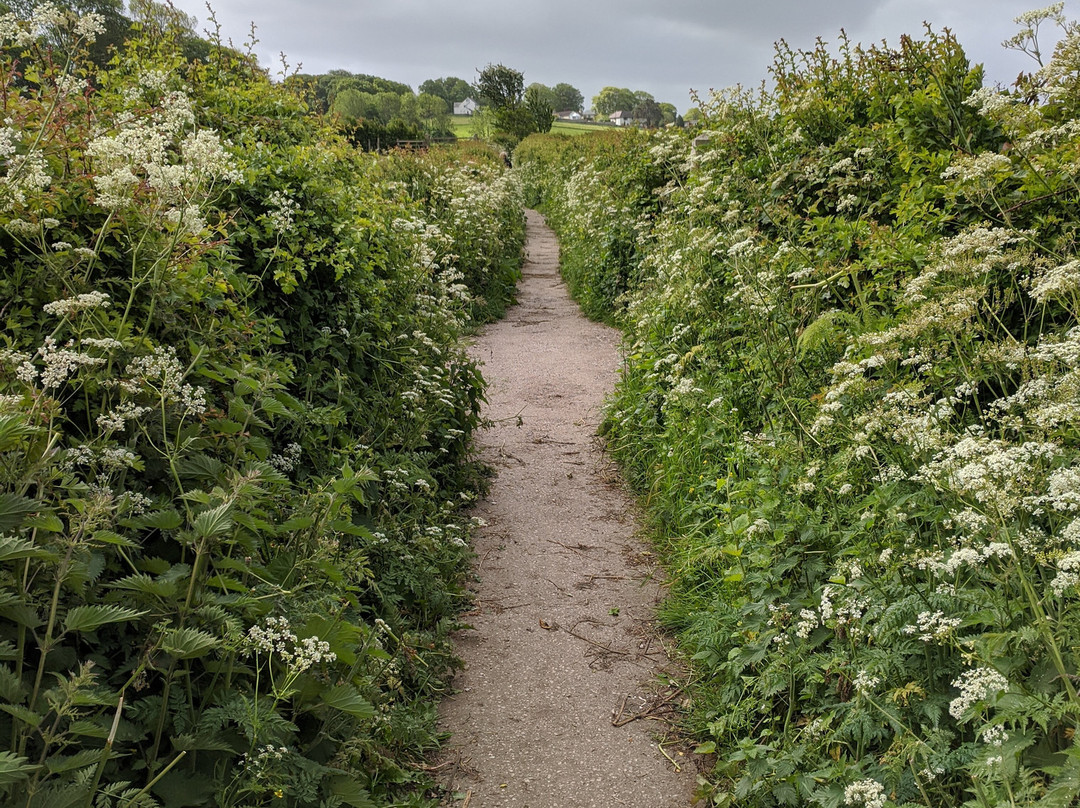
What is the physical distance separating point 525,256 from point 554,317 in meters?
5.52

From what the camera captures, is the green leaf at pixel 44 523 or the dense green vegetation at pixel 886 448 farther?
the dense green vegetation at pixel 886 448

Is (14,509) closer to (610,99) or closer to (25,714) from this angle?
(25,714)

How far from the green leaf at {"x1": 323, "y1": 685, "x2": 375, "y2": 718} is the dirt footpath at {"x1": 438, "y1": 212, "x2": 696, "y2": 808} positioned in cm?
91

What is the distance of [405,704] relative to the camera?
3.38 m

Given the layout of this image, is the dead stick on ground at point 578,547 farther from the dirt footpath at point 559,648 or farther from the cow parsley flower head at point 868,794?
the cow parsley flower head at point 868,794

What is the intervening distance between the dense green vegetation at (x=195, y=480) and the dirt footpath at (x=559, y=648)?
257 mm

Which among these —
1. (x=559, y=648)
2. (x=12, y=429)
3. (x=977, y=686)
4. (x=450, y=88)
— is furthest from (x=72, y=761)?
(x=450, y=88)

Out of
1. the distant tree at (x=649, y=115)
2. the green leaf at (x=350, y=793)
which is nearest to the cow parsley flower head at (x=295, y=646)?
the green leaf at (x=350, y=793)

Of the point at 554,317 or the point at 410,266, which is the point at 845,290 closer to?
the point at 410,266

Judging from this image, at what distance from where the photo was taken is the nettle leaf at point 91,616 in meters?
1.70

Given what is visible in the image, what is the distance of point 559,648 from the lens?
13.3 feet

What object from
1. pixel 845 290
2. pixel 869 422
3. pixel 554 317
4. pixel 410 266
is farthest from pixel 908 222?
pixel 554 317

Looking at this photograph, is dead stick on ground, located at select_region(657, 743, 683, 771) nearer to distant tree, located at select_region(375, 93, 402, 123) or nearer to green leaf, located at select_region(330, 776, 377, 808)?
green leaf, located at select_region(330, 776, 377, 808)

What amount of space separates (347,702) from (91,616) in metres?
0.90
